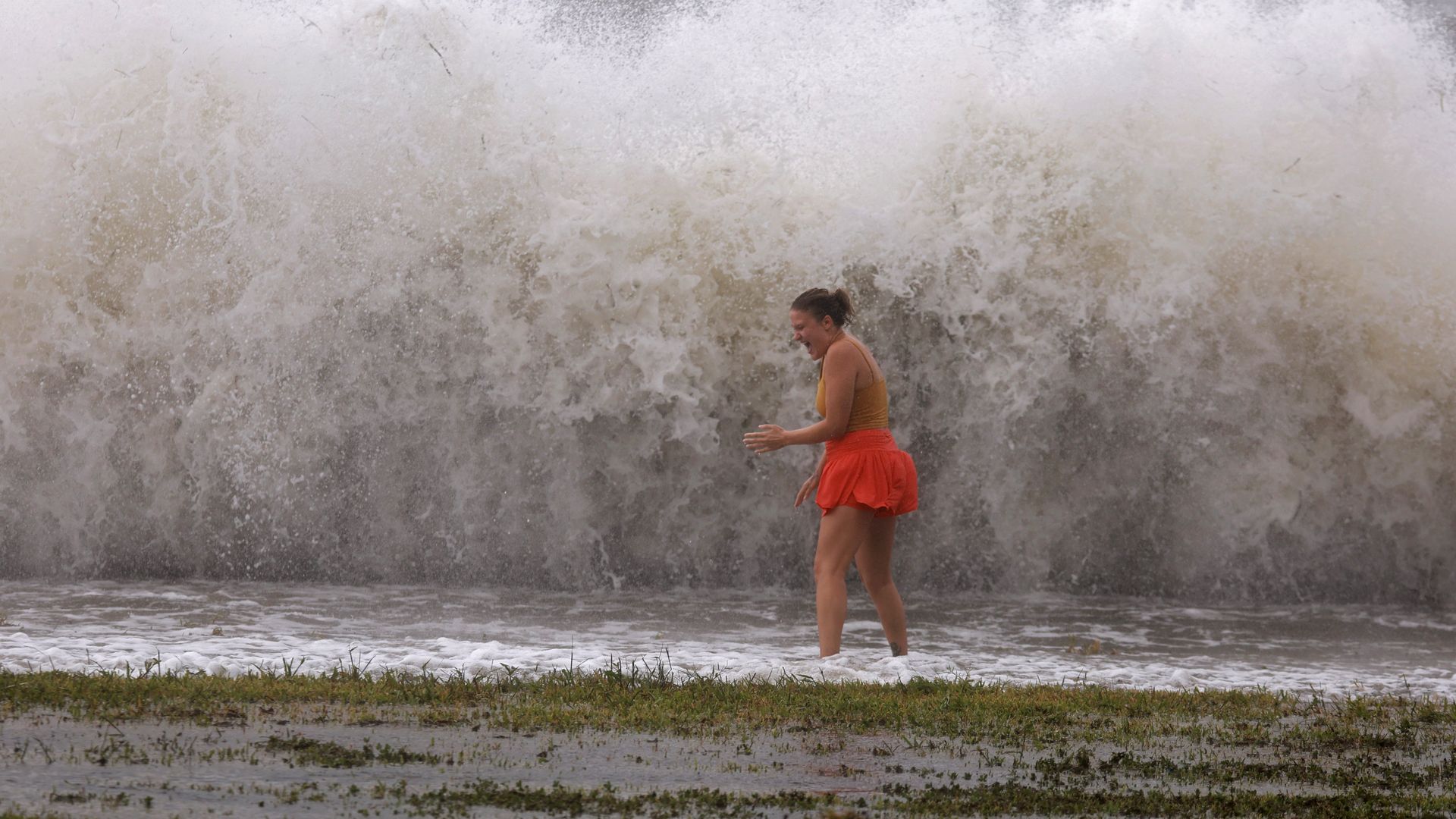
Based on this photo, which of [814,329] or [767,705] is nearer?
[767,705]

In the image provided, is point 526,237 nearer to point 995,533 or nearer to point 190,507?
point 190,507

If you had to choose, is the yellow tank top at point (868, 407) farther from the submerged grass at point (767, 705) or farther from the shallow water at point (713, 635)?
the submerged grass at point (767, 705)

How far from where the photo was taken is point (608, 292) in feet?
36.7

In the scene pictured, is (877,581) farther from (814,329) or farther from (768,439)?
(814,329)

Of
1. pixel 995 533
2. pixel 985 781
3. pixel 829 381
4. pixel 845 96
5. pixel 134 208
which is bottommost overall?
pixel 985 781

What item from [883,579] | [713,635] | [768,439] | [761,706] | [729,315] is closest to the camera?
[761,706]

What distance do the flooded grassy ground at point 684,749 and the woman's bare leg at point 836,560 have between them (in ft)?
3.30

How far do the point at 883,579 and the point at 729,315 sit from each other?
458cm

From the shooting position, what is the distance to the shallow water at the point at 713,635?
6891mm

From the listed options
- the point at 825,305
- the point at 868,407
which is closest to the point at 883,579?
the point at 868,407

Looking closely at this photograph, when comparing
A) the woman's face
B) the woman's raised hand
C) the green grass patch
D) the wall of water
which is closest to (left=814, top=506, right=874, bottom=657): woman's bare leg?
the woman's raised hand

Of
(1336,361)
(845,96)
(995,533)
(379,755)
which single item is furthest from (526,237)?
(379,755)

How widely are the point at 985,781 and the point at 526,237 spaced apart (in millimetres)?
8011

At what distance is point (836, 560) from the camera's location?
6.95m
